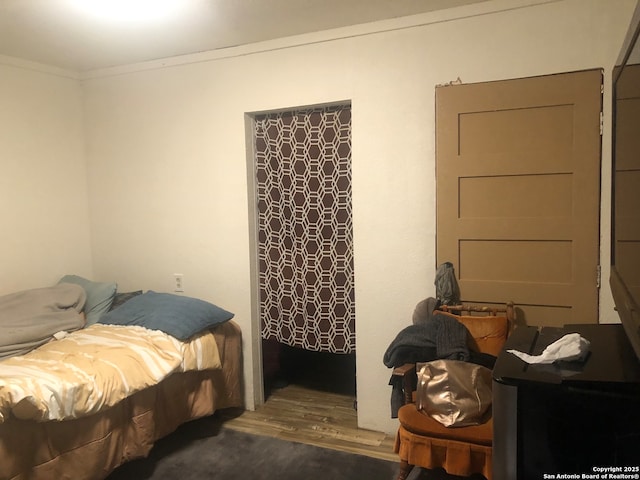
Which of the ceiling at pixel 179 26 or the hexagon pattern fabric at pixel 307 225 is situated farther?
the hexagon pattern fabric at pixel 307 225

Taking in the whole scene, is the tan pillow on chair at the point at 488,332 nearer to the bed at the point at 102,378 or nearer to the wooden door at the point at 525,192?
the wooden door at the point at 525,192

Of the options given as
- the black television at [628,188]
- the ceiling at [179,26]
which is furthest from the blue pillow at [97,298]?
the black television at [628,188]

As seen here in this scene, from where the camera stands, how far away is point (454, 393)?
2.17 meters

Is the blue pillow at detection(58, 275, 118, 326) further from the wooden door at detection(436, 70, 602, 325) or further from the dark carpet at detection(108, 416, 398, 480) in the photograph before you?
the wooden door at detection(436, 70, 602, 325)

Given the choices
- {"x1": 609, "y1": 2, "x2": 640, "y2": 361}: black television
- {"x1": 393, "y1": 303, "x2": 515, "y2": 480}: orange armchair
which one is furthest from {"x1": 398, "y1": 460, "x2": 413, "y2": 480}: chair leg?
{"x1": 609, "y1": 2, "x2": 640, "y2": 361}: black television

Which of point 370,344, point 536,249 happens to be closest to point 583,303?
point 536,249

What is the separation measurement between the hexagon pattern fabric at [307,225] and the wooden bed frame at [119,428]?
1.51 ft

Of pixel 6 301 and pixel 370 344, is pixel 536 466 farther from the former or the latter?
pixel 6 301

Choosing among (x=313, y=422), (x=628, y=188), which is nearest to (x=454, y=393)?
(x=628, y=188)

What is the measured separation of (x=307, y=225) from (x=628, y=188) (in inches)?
82.4

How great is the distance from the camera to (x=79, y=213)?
152 inches

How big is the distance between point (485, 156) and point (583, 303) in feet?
2.88

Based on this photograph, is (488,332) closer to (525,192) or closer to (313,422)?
(525,192)

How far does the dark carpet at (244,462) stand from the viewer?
103 inches
